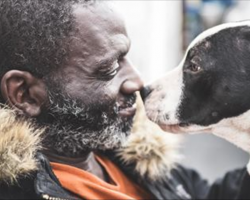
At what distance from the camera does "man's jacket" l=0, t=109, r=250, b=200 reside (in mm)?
1224

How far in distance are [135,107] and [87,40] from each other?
0.79 ft

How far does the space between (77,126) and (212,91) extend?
38 centimetres

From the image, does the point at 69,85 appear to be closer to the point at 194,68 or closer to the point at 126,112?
the point at 126,112

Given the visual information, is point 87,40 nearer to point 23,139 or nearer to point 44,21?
point 44,21

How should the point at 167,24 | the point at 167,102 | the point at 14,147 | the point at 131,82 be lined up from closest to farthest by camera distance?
the point at 14,147 < the point at 131,82 < the point at 167,102 < the point at 167,24

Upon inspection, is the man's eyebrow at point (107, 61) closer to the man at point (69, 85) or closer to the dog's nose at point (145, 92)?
the man at point (69, 85)

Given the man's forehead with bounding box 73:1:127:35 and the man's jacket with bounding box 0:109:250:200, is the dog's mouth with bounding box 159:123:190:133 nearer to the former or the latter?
the man's jacket with bounding box 0:109:250:200

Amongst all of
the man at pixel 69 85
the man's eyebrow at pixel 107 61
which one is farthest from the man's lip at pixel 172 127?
the man's eyebrow at pixel 107 61

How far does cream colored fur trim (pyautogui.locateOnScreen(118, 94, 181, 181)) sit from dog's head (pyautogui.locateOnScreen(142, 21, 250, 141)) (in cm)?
5

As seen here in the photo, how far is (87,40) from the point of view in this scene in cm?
141

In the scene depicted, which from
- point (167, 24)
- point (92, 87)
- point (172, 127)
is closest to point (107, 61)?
point (92, 87)

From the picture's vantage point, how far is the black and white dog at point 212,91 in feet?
4.83

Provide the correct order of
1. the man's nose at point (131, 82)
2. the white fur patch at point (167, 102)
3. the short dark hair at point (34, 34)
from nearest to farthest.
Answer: the short dark hair at point (34, 34) → the man's nose at point (131, 82) → the white fur patch at point (167, 102)

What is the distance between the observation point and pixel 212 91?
4.95ft
